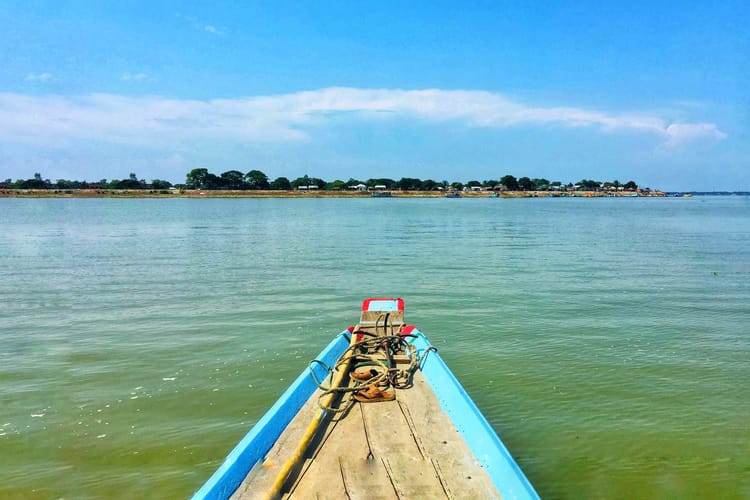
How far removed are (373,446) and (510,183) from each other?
654 feet

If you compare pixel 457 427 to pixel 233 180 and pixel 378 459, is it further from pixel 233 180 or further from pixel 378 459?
pixel 233 180

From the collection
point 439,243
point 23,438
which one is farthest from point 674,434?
point 439,243

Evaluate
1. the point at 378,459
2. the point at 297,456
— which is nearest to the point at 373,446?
the point at 378,459

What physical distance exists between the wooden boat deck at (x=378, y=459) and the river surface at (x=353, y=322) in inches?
64.8

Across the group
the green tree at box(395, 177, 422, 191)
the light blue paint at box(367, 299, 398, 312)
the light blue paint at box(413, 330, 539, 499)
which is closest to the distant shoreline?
the green tree at box(395, 177, 422, 191)

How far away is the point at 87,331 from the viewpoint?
1167cm

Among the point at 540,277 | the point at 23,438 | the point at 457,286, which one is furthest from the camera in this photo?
the point at 540,277

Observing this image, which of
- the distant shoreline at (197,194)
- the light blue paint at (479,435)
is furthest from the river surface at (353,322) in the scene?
the distant shoreline at (197,194)

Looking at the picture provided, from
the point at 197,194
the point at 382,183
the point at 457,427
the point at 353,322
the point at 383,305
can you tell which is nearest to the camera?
the point at 457,427

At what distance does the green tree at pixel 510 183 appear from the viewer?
640ft

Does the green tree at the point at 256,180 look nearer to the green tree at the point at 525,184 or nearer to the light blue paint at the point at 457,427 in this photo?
the green tree at the point at 525,184

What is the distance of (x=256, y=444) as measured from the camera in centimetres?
471

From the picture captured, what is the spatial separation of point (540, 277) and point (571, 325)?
20.7ft

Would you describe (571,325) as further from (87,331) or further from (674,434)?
(87,331)
